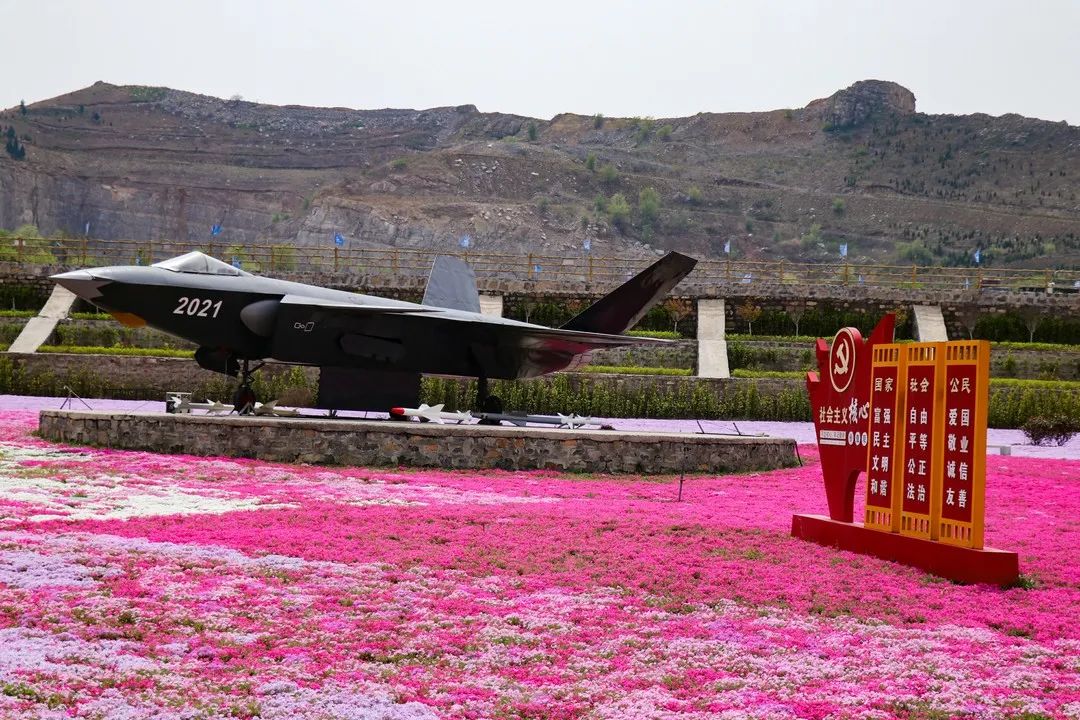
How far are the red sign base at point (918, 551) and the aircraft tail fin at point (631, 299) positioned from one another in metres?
12.4

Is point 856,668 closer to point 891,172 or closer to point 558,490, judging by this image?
point 558,490

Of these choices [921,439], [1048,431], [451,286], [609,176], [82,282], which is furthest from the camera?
[609,176]

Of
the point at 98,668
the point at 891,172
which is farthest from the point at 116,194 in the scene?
the point at 98,668

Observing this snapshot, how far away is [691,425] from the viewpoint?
97.5 feet

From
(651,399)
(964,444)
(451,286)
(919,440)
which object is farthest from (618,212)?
(964,444)

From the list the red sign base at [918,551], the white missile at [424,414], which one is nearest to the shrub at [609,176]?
the white missile at [424,414]

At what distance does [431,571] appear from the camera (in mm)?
9336

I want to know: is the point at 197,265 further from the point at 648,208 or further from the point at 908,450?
the point at 648,208

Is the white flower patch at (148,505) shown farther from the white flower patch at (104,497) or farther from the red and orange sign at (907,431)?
the red and orange sign at (907,431)

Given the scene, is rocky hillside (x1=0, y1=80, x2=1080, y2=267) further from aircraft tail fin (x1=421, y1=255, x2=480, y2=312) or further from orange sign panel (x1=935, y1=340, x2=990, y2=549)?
orange sign panel (x1=935, y1=340, x2=990, y2=549)

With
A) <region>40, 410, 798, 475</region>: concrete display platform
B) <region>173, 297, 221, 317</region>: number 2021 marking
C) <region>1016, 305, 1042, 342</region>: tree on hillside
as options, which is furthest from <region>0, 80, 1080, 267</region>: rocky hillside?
<region>40, 410, 798, 475</region>: concrete display platform

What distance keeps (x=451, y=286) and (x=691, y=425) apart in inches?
322

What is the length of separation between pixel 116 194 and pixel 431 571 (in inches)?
6675

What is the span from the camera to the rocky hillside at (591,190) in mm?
146625
